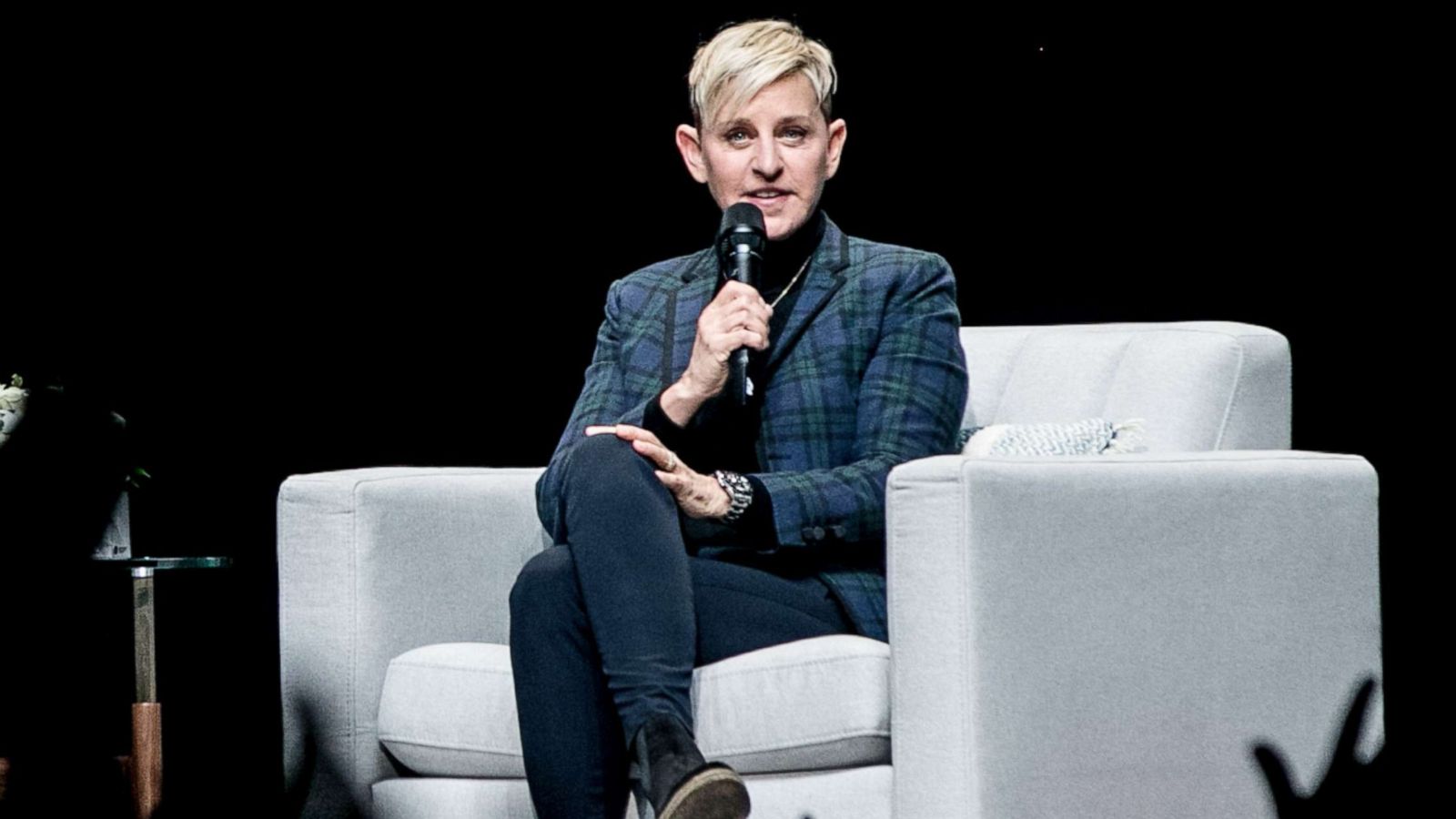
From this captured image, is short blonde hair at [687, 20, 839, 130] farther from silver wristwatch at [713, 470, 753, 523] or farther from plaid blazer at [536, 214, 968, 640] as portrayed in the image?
silver wristwatch at [713, 470, 753, 523]

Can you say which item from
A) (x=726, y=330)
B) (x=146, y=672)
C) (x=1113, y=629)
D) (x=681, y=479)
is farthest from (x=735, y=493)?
(x=146, y=672)

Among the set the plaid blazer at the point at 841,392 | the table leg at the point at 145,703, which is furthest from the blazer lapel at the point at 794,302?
the table leg at the point at 145,703

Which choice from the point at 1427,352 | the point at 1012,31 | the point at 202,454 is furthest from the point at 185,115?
the point at 1427,352

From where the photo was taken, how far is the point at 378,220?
3600 mm

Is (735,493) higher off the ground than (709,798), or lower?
higher

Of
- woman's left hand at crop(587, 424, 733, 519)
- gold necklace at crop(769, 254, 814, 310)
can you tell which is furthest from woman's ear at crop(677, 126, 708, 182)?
woman's left hand at crop(587, 424, 733, 519)

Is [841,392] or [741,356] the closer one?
[741,356]

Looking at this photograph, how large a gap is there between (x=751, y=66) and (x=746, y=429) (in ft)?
1.47

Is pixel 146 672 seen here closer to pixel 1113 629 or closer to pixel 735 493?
pixel 735 493

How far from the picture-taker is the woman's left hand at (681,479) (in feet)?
6.18

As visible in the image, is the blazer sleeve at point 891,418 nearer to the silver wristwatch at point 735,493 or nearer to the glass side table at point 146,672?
the silver wristwatch at point 735,493

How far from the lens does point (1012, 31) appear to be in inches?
124

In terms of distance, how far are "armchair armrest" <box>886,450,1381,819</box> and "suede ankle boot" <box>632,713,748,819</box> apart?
0.74 feet

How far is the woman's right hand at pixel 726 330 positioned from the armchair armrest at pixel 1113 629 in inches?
10.0
